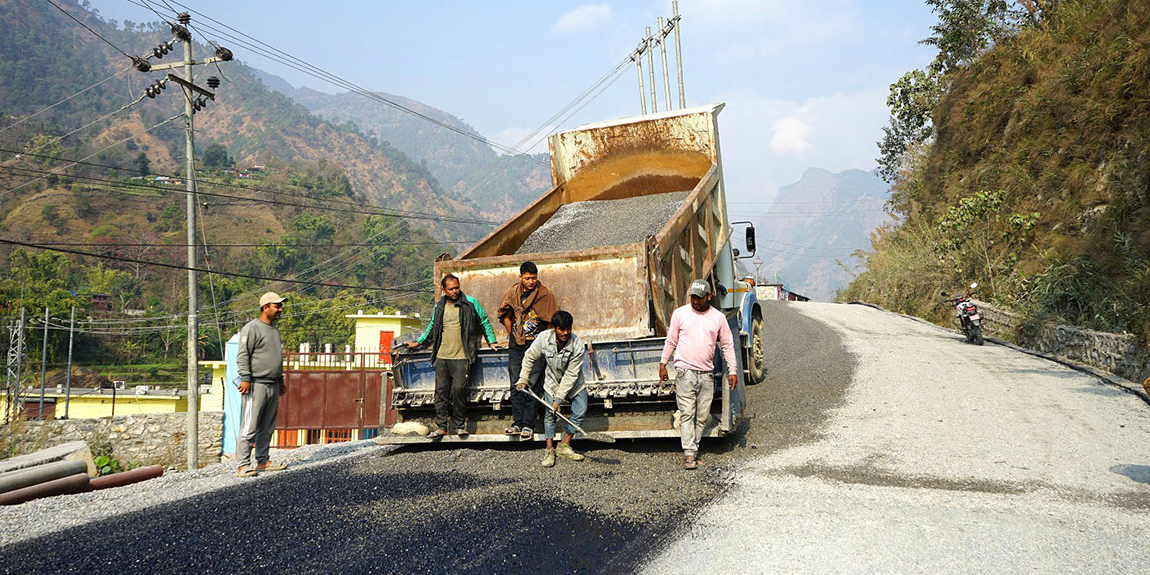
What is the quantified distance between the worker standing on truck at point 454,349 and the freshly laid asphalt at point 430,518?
1.18ft

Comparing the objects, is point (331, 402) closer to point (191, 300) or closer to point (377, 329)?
point (191, 300)

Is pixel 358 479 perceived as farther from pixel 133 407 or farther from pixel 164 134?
pixel 164 134

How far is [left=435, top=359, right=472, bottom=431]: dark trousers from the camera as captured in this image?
21.4 feet

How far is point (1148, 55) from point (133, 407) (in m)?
40.6

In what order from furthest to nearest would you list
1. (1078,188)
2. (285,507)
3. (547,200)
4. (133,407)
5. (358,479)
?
(133,407)
(1078,188)
(547,200)
(358,479)
(285,507)

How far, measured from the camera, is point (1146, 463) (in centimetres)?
585

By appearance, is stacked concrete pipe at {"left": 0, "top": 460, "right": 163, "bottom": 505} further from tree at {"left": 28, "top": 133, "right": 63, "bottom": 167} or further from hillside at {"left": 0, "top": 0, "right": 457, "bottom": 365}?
tree at {"left": 28, "top": 133, "right": 63, "bottom": 167}

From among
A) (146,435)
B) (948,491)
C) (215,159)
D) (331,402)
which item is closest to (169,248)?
(215,159)

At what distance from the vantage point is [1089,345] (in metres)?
11.7

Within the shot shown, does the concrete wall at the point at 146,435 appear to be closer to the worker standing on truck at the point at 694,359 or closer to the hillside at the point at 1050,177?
the worker standing on truck at the point at 694,359

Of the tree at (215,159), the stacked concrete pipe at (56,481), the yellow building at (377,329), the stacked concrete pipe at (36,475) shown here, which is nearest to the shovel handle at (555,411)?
the stacked concrete pipe at (56,481)

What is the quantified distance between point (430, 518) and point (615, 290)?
8.91 feet

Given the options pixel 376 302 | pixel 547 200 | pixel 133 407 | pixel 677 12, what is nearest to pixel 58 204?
pixel 376 302

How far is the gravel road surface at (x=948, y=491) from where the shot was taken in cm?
381
